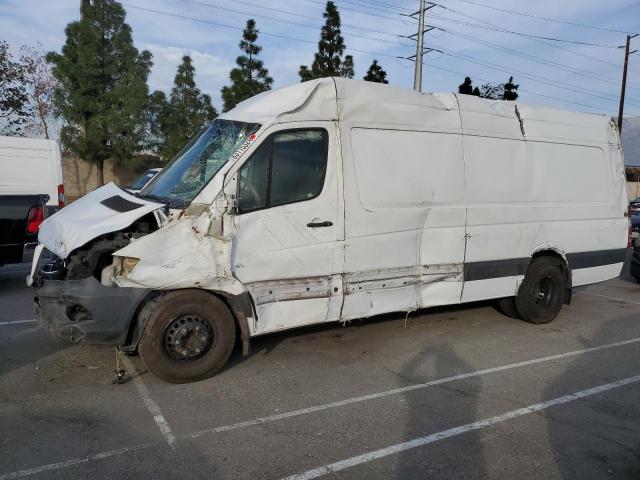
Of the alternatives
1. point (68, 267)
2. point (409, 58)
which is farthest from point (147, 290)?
point (409, 58)

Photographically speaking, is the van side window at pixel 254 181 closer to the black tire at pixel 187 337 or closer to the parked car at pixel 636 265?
the black tire at pixel 187 337

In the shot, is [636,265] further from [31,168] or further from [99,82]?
[99,82]

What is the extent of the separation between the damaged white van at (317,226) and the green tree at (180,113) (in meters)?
21.2

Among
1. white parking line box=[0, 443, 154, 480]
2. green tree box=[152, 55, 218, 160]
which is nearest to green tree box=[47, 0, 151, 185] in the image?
green tree box=[152, 55, 218, 160]

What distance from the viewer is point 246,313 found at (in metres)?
4.90

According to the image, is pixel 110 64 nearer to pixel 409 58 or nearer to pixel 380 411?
pixel 409 58

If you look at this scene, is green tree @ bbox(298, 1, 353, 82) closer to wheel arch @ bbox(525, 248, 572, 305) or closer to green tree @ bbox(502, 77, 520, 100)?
green tree @ bbox(502, 77, 520, 100)

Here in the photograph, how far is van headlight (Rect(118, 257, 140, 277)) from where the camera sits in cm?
462

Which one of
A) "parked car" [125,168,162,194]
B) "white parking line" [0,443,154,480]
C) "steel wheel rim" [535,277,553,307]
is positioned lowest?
"white parking line" [0,443,154,480]

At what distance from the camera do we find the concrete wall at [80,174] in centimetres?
2597

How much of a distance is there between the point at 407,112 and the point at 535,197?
7.07ft

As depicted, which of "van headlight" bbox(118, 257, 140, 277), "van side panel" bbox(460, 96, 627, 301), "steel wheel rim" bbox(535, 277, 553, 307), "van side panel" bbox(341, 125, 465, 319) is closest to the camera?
"van headlight" bbox(118, 257, 140, 277)

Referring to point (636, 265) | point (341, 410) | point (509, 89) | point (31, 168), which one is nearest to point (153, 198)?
point (341, 410)

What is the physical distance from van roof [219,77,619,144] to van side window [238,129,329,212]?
19 cm
